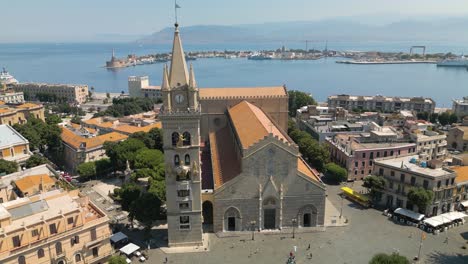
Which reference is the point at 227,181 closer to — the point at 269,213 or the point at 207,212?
the point at 207,212

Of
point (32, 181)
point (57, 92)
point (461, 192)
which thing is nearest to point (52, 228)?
point (32, 181)

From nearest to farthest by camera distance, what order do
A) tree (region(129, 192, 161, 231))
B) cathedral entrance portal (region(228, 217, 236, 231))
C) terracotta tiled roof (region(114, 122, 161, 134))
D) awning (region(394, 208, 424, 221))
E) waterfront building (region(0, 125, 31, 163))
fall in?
tree (region(129, 192, 161, 231)) → cathedral entrance portal (region(228, 217, 236, 231)) → awning (region(394, 208, 424, 221)) → waterfront building (region(0, 125, 31, 163)) → terracotta tiled roof (region(114, 122, 161, 134))

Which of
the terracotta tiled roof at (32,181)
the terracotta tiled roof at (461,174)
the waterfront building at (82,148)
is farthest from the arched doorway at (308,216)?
the waterfront building at (82,148)

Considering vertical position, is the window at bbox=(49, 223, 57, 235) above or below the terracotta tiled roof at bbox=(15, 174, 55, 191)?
above

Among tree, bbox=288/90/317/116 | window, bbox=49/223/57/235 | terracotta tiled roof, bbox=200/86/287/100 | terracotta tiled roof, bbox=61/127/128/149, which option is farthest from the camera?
tree, bbox=288/90/317/116

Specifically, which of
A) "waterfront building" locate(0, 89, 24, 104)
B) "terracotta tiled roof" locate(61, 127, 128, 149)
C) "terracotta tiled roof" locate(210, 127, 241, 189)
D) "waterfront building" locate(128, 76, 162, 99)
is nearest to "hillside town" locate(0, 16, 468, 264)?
"terracotta tiled roof" locate(210, 127, 241, 189)

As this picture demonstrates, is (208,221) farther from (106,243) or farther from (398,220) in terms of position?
(398,220)

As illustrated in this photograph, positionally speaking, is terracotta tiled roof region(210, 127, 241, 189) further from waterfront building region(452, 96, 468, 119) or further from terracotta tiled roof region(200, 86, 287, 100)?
waterfront building region(452, 96, 468, 119)
